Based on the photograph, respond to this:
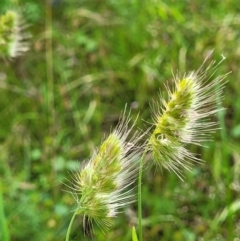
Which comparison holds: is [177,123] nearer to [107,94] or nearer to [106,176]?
[106,176]

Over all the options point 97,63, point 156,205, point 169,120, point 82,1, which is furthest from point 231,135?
point 169,120

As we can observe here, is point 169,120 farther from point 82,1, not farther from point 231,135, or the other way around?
point 82,1

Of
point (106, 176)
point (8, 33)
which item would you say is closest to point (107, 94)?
point (8, 33)

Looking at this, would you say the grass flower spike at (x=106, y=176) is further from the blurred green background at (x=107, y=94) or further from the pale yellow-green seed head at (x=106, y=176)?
the blurred green background at (x=107, y=94)

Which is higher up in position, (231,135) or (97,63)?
(97,63)

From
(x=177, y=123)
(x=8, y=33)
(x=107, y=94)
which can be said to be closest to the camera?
(x=177, y=123)

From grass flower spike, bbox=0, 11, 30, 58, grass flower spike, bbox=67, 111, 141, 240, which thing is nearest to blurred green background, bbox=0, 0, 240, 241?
grass flower spike, bbox=0, 11, 30, 58

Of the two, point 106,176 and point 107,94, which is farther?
point 107,94

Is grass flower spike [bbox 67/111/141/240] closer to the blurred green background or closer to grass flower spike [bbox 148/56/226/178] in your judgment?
grass flower spike [bbox 148/56/226/178]

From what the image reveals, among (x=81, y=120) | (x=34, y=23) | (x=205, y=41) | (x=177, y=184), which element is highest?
(x=34, y=23)
